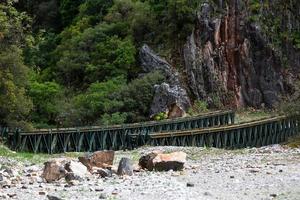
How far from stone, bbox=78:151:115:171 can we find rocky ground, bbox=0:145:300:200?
1448 millimetres

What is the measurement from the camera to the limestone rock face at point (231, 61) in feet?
182

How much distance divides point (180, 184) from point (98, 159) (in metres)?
4.76

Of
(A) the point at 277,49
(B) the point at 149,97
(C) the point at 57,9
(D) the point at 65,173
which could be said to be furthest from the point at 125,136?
(C) the point at 57,9

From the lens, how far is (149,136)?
33.3 m

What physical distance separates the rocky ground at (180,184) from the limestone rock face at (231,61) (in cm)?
3392

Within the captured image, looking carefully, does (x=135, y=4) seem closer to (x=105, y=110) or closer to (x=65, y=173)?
(x=105, y=110)

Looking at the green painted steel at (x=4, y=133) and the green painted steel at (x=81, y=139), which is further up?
the green painted steel at (x=4, y=133)

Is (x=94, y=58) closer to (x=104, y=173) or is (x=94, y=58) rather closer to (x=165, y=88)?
(x=165, y=88)

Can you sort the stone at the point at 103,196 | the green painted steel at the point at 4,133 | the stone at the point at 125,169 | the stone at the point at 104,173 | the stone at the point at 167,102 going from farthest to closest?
the stone at the point at 167,102 < the green painted steel at the point at 4,133 < the stone at the point at 125,169 < the stone at the point at 104,173 < the stone at the point at 103,196

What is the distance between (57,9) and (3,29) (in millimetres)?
45937

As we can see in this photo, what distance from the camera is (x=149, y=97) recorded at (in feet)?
162

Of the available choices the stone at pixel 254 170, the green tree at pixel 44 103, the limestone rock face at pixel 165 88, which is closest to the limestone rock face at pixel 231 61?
the limestone rock face at pixel 165 88

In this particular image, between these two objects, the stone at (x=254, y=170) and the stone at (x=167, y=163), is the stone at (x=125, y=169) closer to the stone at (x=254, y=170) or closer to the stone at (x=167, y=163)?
the stone at (x=167, y=163)

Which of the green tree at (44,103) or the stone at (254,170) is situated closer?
the stone at (254,170)
